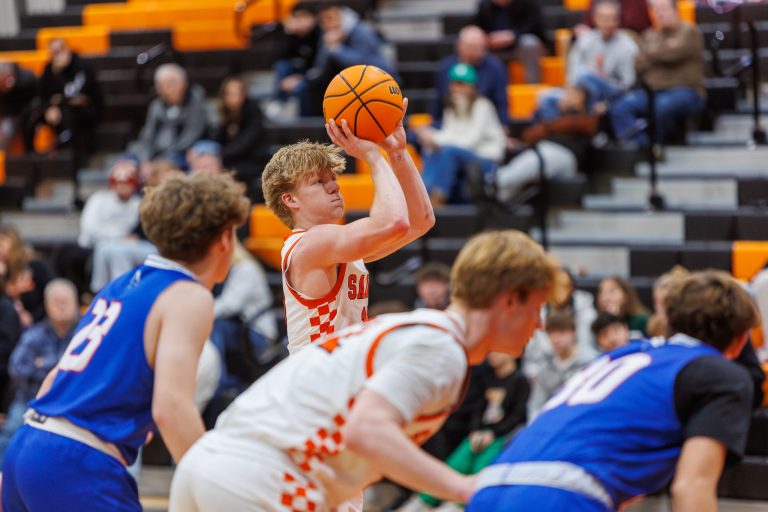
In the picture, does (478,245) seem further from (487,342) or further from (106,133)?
(106,133)

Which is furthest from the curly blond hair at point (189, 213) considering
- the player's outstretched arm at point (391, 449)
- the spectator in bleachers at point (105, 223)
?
the spectator in bleachers at point (105, 223)

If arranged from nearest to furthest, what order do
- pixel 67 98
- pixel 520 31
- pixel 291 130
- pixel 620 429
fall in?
pixel 620 429, pixel 520 31, pixel 291 130, pixel 67 98

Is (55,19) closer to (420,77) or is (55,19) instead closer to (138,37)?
(138,37)

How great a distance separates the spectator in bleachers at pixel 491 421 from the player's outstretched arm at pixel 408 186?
3620 millimetres

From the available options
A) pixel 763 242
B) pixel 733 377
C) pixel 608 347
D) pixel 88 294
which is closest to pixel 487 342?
pixel 733 377

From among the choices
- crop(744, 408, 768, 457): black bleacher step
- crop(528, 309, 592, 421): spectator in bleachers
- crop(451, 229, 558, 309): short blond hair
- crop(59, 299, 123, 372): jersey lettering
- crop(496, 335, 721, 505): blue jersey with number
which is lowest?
crop(744, 408, 768, 457): black bleacher step

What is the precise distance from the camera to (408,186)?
15.4ft

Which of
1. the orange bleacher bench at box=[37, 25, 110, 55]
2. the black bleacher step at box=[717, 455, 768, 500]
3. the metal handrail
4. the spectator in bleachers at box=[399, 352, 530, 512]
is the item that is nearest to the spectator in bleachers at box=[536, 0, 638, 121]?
the spectator in bleachers at box=[399, 352, 530, 512]

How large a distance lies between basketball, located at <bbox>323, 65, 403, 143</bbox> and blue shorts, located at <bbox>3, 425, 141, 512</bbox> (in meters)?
1.34

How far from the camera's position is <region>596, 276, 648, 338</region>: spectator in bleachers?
8.52m

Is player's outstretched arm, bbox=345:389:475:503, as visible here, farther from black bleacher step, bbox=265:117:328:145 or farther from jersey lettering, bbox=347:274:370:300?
black bleacher step, bbox=265:117:328:145

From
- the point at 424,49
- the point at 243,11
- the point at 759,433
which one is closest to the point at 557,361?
the point at 759,433

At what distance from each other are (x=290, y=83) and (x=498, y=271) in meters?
8.88

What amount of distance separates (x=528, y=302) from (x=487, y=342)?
14cm
